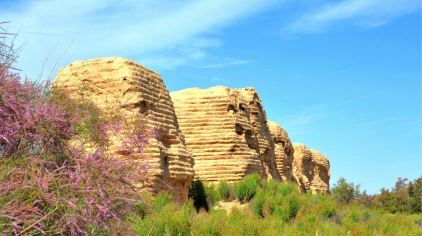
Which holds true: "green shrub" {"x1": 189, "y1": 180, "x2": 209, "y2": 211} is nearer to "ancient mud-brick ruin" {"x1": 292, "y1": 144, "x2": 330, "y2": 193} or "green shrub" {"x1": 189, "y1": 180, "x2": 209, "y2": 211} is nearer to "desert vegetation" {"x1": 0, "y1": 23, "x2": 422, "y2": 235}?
"desert vegetation" {"x1": 0, "y1": 23, "x2": 422, "y2": 235}

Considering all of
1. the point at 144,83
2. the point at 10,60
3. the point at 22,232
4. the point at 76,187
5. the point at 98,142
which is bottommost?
the point at 22,232

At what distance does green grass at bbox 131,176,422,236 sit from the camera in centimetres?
1348

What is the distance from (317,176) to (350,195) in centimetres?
1804

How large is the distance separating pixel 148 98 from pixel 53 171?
1001 centimetres

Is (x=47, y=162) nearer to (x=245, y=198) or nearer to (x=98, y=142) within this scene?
(x=98, y=142)

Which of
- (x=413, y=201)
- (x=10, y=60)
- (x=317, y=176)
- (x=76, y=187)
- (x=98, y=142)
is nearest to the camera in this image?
(x=76, y=187)

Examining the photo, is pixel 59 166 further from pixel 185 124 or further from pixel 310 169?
pixel 310 169

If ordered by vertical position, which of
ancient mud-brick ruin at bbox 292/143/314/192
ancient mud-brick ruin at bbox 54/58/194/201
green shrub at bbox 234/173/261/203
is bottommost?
green shrub at bbox 234/173/261/203

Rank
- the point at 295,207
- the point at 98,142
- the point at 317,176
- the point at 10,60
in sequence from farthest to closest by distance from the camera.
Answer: the point at 317,176 < the point at 295,207 < the point at 98,142 < the point at 10,60

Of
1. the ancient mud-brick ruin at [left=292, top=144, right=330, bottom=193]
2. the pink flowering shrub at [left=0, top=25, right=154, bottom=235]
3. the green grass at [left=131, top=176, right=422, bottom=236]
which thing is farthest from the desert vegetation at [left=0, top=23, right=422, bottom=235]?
the ancient mud-brick ruin at [left=292, top=144, right=330, bottom=193]

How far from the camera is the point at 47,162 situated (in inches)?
298

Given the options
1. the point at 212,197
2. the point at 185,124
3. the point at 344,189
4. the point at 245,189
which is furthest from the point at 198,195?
the point at 344,189

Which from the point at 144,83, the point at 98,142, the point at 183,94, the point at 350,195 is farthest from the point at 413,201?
the point at 98,142

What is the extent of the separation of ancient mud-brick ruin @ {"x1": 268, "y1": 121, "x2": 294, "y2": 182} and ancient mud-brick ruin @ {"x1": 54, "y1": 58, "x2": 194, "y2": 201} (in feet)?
48.5
